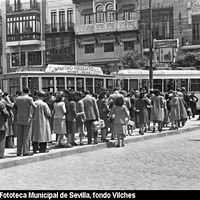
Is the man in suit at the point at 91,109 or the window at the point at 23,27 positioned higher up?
the window at the point at 23,27

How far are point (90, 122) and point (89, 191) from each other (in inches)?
302

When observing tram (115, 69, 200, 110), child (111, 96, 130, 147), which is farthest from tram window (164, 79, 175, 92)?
child (111, 96, 130, 147)

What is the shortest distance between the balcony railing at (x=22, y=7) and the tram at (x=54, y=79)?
2847 centimetres

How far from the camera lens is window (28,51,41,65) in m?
53.6

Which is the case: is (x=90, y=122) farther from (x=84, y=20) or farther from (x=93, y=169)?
(x=84, y=20)

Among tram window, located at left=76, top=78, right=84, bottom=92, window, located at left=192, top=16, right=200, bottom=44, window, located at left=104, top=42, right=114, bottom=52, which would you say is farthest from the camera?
window, located at left=104, top=42, right=114, bottom=52

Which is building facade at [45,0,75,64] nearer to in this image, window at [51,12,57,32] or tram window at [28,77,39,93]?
window at [51,12,57,32]

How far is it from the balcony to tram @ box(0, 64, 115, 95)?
22.3 metres

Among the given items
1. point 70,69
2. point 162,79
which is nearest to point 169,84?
point 162,79

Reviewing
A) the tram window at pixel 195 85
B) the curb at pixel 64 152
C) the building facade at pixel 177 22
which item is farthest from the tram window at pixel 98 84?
the building facade at pixel 177 22

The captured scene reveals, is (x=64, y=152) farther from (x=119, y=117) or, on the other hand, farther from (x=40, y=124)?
(x=119, y=117)

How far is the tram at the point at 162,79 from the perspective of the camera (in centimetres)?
3083

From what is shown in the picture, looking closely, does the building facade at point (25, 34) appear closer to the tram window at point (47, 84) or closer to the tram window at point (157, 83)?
the tram window at point (157, 83)

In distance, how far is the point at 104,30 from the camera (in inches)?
1950
